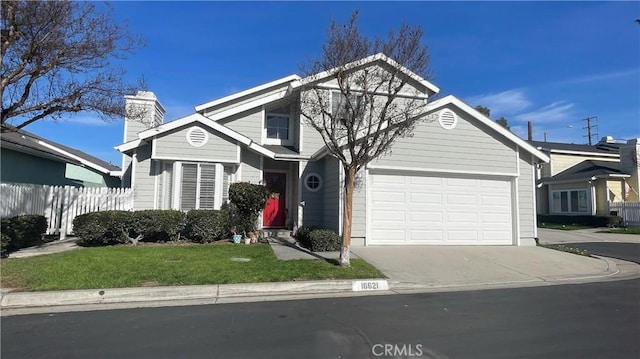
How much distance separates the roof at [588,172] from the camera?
1104 inches

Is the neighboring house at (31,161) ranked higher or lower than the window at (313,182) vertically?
higher

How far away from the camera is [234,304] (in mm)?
7680

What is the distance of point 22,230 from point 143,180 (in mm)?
4088

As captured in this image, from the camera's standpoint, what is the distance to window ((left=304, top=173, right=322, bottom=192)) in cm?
1619


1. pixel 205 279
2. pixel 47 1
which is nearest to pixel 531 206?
pixel 205 279

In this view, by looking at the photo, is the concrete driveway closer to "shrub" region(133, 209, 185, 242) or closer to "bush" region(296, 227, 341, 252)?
"bush" region(296, 227, 341, 252)

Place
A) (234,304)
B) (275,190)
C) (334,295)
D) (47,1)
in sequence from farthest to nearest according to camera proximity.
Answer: (275,190)
(47,1)
(334,295)
(234,304)

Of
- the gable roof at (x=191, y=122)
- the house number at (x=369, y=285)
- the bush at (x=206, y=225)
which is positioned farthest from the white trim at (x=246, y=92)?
the house number at (x=369, y=285)

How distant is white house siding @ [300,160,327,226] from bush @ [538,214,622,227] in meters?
19.3

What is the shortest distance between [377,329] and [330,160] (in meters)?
9.66

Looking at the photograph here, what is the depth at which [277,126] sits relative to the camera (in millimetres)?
17828

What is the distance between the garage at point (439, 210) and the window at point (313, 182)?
2647 millimetres

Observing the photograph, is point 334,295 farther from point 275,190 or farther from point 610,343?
point 275,190

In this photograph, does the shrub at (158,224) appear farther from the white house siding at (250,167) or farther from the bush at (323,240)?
the bush at (323,240)
